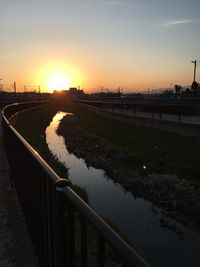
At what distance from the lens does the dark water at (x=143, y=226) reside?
9922 millimetres

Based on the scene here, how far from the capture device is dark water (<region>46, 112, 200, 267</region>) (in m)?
9.92

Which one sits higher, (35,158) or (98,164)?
(35,158)

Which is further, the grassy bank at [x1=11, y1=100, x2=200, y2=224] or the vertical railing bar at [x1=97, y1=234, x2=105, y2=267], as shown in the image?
the grassy bank at [x1=11, y1=100, x2=200, y2=224]

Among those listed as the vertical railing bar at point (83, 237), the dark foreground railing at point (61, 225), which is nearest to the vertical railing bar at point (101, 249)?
the dark foreground railing at point (61, 225)

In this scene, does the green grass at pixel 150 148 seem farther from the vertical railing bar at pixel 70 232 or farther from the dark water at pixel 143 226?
the vertical railing bar at pixel 70 232

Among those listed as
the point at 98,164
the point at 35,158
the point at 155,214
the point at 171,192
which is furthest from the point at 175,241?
the point at 98,164

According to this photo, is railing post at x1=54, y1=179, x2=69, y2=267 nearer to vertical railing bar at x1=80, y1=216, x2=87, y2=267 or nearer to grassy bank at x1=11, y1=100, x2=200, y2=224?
vertical railing bar at x1=80, y1=216, x2=87, y2=267

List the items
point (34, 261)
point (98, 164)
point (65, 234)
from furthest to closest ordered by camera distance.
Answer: point (98, 164) < point (34, 261) < point (65, 234)

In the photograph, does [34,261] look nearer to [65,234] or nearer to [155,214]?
[65,234]

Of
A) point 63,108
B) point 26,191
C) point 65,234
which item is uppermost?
point 65,234

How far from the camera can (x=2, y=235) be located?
18.8 feet

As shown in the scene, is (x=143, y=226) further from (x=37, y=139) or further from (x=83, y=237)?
(x=37, y=139)

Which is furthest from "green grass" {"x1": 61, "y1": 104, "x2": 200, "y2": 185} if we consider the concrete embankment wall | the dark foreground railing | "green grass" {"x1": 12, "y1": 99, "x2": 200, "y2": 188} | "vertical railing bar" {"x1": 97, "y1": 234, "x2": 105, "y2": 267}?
"vertical railing bar" {"x1": 97, "y1": 234, "x2": 105, "y2": 267}

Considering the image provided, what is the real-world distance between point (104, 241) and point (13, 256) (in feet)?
10.9
